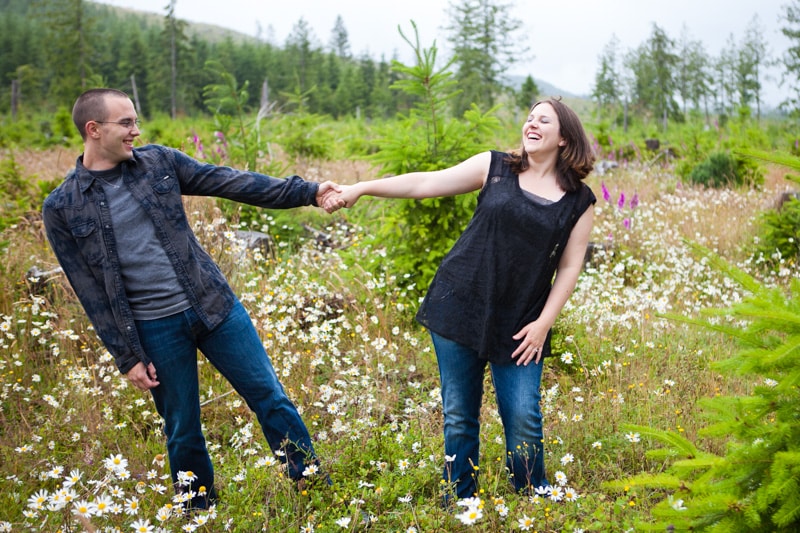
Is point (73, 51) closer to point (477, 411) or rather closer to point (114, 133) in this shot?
point (114, 133)

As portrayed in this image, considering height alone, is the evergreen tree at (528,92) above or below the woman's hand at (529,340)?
above

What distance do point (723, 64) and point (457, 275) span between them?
44927 millimetres

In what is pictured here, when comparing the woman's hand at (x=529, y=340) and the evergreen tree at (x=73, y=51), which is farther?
the evergreen tree at (x=73, y=51)

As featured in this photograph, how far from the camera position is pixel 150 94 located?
51.2m

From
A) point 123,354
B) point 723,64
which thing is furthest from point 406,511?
point 723,64

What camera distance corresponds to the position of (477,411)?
126 inches

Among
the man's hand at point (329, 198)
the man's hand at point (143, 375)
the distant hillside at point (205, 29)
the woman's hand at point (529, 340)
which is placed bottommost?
the man's hand at point (143, 375)

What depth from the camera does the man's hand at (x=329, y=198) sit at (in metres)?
3.50

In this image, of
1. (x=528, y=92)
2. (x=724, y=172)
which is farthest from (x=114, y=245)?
(x=528, y=92)

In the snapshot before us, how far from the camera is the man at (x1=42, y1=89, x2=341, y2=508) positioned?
2.96 meters

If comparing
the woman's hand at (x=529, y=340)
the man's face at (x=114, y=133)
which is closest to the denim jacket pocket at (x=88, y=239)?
the man's face at (x=114, y=133)

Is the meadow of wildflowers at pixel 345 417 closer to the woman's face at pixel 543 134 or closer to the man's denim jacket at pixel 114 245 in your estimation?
the man's denim jacket at pixel 114 245

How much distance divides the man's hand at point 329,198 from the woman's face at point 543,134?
106 centimetres

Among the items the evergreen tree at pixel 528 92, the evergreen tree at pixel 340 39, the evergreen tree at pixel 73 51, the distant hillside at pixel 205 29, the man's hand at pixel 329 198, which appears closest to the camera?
the man's hand at pixel 329 198
